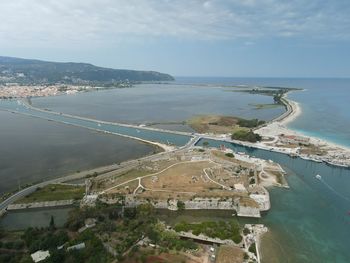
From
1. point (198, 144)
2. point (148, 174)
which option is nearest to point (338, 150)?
point (198, 144)

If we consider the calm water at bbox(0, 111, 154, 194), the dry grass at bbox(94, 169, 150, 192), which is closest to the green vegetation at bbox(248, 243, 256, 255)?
the dry grass at bbox(94, 169, 150, 192)

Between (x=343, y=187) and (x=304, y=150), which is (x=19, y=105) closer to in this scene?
(x=304, y=150)

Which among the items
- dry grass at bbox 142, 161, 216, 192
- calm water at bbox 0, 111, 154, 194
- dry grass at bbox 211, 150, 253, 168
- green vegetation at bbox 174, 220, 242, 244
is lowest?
calm water at bbox 0, 111, 154, 194

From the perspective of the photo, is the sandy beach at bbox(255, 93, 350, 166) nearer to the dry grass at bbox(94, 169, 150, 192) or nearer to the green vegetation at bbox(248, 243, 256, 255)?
the dry grass at bbox(94, 169, 150, 192)

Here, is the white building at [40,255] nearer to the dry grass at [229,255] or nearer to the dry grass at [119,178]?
the dry grass at [229,255]

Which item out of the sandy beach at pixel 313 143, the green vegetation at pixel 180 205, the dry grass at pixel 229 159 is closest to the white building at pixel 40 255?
the green vegetation at pixel 180 205

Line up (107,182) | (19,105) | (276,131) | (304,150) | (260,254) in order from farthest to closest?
(19,105) < (276,131) < (304,150) < (107,182) < (260,254)
